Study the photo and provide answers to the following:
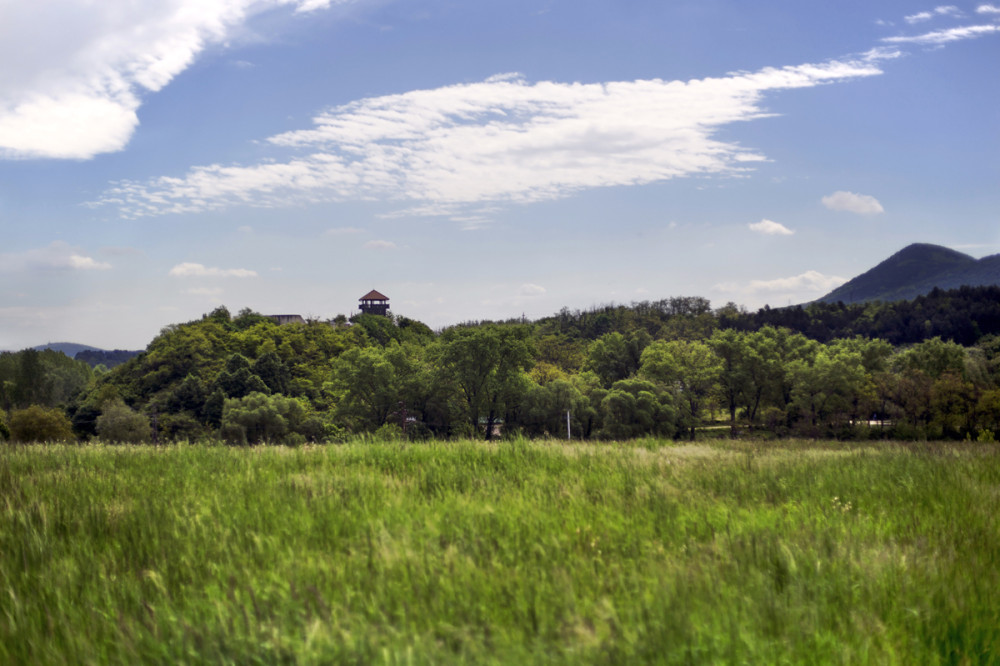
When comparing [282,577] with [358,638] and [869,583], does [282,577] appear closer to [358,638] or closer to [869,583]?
[358,638]

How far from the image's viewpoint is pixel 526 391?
85438 millimetres

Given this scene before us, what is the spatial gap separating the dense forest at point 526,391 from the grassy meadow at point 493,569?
58.6 metres

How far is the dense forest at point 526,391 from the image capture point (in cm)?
8131

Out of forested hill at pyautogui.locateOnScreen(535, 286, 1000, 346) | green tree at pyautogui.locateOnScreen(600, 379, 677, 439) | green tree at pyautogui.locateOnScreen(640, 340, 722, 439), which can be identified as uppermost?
forested hill at pyautogui.locateOnScreen(535, 286, 1000, 346)

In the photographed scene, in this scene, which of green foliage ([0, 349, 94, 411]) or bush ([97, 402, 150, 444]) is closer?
bush ([97, 402, 150, 444])

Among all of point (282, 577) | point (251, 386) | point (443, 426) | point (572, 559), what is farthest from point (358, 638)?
point (251, 386)

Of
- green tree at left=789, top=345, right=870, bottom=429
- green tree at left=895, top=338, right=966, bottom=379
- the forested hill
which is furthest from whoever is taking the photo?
the forested hill

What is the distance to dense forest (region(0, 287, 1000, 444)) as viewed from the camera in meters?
81.3

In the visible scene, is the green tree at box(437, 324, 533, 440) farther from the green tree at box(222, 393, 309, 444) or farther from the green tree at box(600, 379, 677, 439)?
the green tree at box(222, 393, 309, 444)

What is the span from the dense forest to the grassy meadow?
2308 inches

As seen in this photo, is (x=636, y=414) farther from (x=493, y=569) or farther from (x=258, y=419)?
(x=493, y=569)

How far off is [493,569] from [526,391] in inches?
3213

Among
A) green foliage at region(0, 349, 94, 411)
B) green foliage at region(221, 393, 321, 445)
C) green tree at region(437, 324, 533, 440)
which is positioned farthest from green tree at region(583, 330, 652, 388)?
green foliage at region(0, 349, 94, 411)

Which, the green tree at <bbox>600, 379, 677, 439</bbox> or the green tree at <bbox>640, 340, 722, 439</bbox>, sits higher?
the green tree at <bbox>640, 340, 722, 439</bbox>
